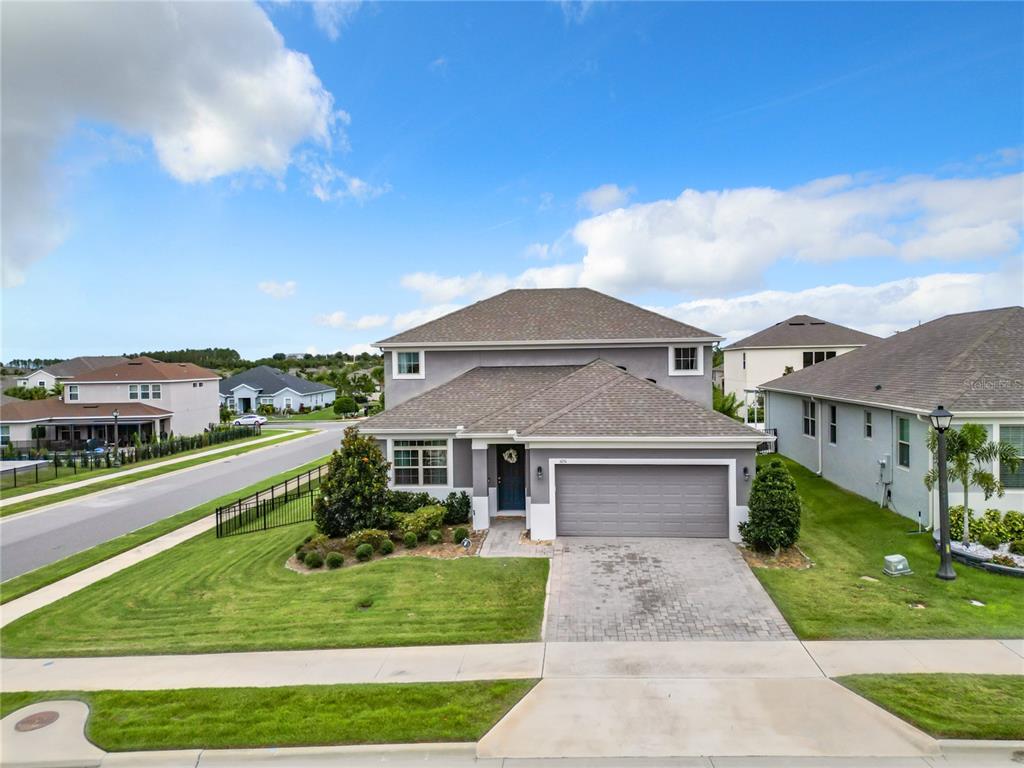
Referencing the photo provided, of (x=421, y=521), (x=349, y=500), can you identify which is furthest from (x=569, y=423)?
(x=349, y=500)

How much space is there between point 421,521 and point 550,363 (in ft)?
28.6

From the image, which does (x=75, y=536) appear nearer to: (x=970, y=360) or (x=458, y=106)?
(x=458, y=106)

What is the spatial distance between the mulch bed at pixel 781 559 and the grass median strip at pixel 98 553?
17.5 metres

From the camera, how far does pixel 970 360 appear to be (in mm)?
15188

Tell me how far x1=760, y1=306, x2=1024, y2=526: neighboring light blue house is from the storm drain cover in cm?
1833

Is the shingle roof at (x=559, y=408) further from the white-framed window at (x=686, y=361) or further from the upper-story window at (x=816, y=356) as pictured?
the upper-story window at (x=816, y=356)

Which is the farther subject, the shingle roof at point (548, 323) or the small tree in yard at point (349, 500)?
the shingle roof at point (548, 323)

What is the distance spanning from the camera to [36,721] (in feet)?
24.6

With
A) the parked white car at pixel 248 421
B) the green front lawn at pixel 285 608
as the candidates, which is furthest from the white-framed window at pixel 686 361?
the parked white car at pixel 248 421

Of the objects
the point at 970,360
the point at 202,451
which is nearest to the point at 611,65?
the point at 970,360

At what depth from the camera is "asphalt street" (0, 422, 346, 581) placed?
16531mm

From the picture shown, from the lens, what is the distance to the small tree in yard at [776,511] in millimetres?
12641

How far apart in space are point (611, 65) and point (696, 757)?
2266cm

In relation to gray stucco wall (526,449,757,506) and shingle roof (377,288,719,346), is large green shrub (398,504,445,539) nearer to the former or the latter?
gray stucco wall (526,449,757,506)
